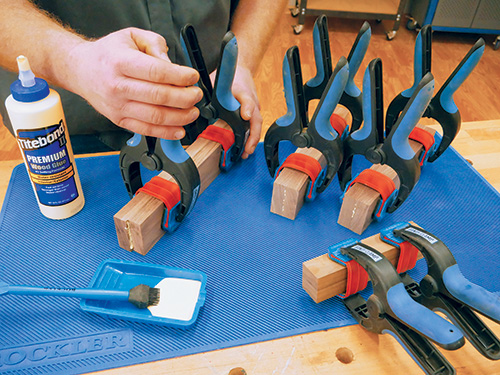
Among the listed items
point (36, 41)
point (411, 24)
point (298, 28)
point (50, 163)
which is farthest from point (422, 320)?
point (411, 24)

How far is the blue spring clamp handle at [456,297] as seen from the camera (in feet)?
1.64

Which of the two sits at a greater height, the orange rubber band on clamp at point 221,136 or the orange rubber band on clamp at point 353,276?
the orange rubber band on clamp at point 221,136

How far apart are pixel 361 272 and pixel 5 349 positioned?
0.48m

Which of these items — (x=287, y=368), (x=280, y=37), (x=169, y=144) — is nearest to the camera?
(x=287, y=368)

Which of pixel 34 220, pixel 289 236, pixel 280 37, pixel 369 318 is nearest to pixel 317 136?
pixel 289 236

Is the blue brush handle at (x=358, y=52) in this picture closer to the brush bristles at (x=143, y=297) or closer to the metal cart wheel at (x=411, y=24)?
the brush bristles at (x=143, y=297)

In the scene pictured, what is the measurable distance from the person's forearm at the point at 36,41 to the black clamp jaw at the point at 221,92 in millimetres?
172

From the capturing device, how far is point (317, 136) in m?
0.68

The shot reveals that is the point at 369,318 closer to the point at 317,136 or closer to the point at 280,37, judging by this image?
the point at 317,136

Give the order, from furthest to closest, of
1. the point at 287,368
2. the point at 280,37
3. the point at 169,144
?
the point at 280,37 < the point at 169,144 < the point at 287,368

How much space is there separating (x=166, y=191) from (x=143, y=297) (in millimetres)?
174

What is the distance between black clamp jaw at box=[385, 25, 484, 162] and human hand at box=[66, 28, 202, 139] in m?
0.39

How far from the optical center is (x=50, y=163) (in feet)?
2.06

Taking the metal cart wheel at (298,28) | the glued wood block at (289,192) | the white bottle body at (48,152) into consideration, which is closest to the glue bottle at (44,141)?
the white bottle body at (48,152)
